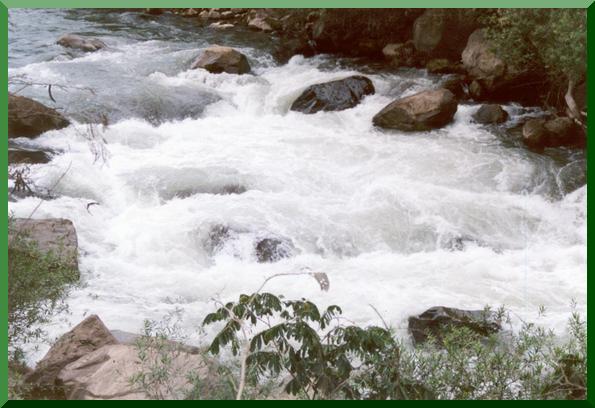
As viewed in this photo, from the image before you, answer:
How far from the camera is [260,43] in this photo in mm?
15719

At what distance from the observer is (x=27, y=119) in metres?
9.88

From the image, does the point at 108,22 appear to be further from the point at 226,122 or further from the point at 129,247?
the point at 129,247

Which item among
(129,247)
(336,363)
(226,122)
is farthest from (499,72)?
(336,363)

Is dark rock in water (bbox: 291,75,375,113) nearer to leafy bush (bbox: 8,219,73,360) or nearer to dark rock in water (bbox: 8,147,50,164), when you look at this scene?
dark rock in water (bbox: 8,147,50,164)

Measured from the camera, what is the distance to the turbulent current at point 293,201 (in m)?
6.81

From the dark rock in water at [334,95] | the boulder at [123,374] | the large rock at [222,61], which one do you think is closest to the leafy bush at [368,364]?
the boulder at [123,374]

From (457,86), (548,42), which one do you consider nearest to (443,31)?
(457,86)

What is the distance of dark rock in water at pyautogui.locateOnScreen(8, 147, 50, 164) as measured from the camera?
30.7 ft

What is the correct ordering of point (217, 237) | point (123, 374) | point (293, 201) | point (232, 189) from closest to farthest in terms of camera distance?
point (123, 374), point (217, 237), point (293, 201), point (232, 189)

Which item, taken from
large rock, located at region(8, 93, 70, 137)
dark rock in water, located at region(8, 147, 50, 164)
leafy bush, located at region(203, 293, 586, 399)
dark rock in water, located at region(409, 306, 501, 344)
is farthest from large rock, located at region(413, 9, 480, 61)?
leafy bush, located at region(203, 293, 586, 399)

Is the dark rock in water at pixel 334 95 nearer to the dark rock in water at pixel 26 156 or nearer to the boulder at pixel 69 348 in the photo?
the dark rock in water at pixel 26 156

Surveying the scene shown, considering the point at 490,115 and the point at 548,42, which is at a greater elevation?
the point at 548,42

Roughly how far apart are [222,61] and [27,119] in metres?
4.60

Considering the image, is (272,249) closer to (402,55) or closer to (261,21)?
(402,55)
